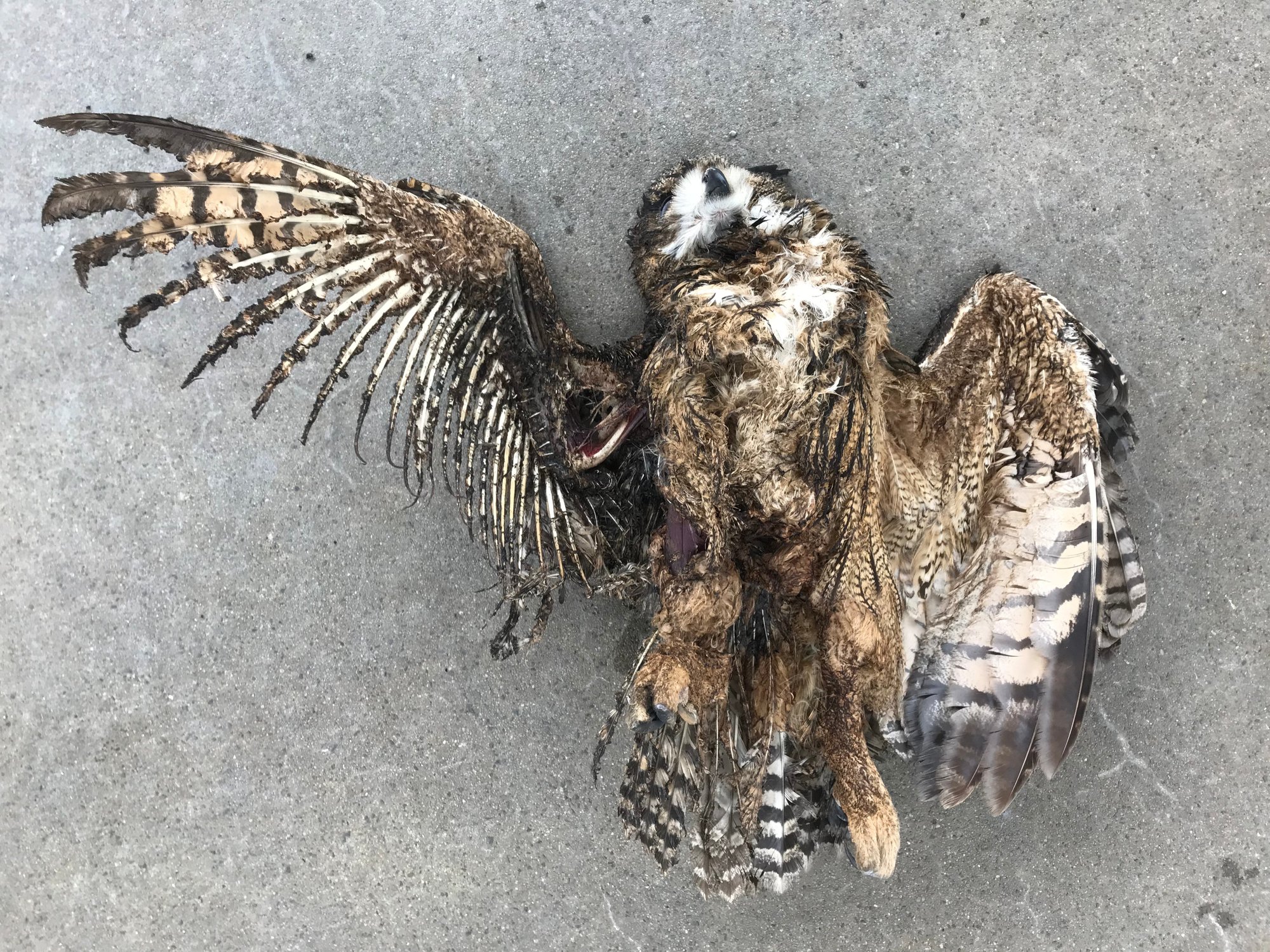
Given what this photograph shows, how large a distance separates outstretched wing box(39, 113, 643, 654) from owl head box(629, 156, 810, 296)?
323 mm

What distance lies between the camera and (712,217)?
218 cm

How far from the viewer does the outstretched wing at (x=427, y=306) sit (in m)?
1.67

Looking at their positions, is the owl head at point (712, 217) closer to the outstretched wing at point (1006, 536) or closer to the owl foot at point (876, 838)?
the outstretched wing at point (1006, 536)

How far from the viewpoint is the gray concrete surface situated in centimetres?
270

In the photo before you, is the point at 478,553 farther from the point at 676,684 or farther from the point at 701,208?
the point at 701,208

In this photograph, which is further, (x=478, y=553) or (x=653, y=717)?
(x=478, y=553)

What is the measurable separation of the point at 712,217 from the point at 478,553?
1506 millimetres

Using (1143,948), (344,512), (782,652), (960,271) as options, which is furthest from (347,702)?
(1143,948)

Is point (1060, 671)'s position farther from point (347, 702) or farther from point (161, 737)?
point (161, 737)

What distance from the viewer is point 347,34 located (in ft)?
9.31

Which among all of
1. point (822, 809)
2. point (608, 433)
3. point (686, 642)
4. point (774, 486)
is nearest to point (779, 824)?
point (822, 809)

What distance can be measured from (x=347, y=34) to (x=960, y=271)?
2.45 metres

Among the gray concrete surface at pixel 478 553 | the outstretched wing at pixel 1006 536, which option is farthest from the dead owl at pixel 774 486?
the gray concrete surface at pixel 478 553

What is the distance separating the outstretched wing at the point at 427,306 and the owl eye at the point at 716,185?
1.71ft
